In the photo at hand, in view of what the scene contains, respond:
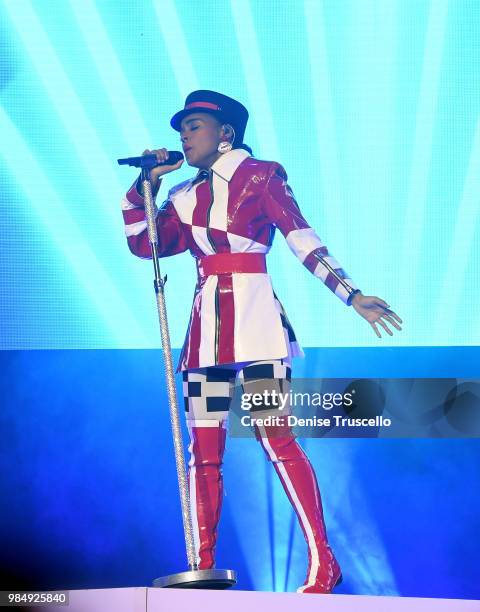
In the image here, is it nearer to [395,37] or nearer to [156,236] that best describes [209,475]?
[156,236]

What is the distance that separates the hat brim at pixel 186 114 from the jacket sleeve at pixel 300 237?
25 centimetres

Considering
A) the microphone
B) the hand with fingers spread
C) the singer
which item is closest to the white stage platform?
the singer

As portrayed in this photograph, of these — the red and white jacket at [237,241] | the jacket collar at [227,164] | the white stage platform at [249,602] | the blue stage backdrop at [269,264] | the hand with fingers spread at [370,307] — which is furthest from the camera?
the blue stage backdrop at [269,264]

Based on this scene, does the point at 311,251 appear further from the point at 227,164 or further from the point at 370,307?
the point at 227,164

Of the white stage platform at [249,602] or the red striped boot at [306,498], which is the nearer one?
the white stage platform at [249,602]

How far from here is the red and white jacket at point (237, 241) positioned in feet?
11.1

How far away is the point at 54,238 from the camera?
12.9 ft

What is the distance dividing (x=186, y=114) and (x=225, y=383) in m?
0.85

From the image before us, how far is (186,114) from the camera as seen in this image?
3594mm

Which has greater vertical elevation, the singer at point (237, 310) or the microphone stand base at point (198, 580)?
the singer at point (237, 310)

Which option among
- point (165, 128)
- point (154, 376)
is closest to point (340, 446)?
point (154, 376)

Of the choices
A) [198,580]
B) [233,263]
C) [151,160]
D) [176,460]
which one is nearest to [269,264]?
[233,263]

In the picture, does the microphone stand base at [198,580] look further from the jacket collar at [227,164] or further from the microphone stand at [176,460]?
the jacket collar at [227,164]

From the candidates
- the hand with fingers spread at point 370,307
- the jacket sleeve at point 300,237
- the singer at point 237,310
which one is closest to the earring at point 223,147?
the singer at point 237,310
